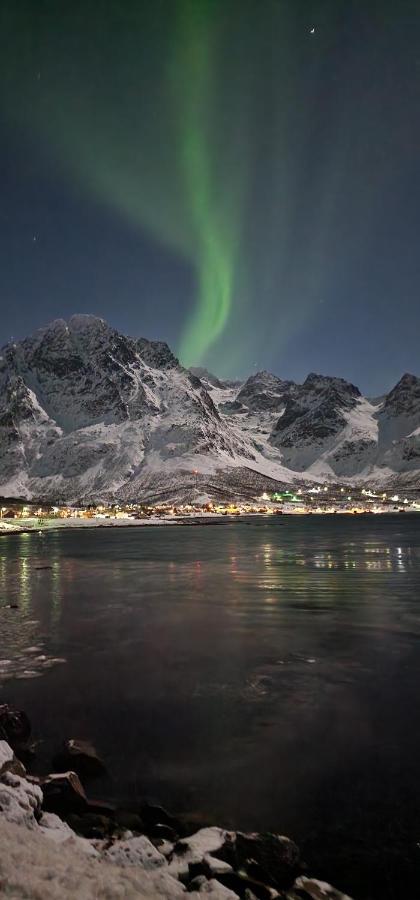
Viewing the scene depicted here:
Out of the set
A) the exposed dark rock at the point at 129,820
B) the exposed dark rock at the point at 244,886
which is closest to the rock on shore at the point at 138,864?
the exposed dark rock at the point at 244,886

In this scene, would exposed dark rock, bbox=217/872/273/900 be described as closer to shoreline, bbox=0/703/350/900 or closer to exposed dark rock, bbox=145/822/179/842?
shoreline, bbox=0/703/350/900

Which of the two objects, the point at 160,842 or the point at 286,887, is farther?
the point at 160,842

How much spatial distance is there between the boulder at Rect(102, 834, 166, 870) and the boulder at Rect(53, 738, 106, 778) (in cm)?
342

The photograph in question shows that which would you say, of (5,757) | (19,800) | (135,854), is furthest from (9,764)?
(135,854)

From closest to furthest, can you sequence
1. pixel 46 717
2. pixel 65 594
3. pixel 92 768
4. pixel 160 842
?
pixel 160 842
pixel 92 768
pixel 46 717
pixel 65 594

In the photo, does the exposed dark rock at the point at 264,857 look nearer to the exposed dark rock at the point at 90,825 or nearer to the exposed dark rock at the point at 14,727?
the exposed dark rock at the point at 90,825

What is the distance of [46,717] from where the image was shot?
14.6 meters

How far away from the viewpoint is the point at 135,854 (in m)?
7.79

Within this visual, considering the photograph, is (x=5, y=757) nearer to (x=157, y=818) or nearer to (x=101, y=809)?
(x=101, y=809)

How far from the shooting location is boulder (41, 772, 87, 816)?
9516 mm

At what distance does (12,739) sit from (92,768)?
2740 millimetres

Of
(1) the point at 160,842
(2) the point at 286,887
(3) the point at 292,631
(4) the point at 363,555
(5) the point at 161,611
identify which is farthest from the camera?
(4) the point at 363,555

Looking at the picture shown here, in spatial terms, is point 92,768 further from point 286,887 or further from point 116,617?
point 116,617

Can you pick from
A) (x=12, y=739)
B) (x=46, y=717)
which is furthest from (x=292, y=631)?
(x=12, y=739)
